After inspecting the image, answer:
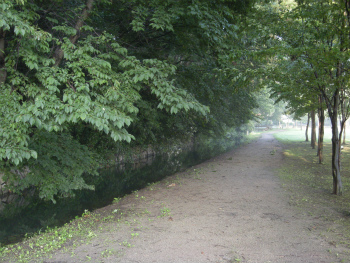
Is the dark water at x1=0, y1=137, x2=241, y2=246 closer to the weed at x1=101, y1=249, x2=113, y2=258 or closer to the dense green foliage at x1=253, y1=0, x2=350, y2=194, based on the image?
the weed at x1=101, y1=249, x2=113, y2=258

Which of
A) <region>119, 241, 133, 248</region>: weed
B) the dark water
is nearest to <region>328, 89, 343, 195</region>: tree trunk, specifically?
<region>119, 241, 133, 248</region>: weed

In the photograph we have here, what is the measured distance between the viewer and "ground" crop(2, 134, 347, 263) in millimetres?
4398

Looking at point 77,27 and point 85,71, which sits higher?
point 77,27

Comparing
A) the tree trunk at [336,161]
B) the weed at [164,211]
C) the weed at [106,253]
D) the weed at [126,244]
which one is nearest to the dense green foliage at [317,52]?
the tree trunk at [336,161]

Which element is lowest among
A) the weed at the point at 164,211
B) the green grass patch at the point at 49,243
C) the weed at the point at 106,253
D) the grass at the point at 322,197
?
the green grass patch at the point at 49,243

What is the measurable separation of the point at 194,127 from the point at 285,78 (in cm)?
1223

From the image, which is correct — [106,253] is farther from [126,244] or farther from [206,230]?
[206,230]

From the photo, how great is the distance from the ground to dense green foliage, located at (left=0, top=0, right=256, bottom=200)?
1.98 metres

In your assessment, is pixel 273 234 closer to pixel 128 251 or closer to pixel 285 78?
pixel 128 251

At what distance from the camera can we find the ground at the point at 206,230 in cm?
440

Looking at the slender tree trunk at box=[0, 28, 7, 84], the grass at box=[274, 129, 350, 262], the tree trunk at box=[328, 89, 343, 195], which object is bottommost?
the grass at box=[274, 129, 350, 262]

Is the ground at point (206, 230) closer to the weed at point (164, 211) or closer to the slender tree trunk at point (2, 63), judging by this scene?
the weed at point (164, 211)

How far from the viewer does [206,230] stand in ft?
17.8

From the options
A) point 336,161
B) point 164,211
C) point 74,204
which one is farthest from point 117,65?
point 336,161
